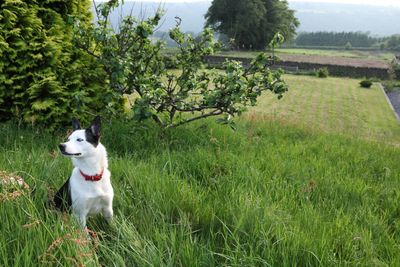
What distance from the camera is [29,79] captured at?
6.50 meters

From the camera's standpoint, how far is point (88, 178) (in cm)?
328

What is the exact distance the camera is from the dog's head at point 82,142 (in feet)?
10.2

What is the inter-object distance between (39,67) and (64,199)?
12.9 ft

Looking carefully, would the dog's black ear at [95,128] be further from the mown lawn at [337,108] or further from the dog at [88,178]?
the mown lawn at [337,108]

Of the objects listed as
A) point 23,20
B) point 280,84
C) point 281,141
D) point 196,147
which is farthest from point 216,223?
point 23,20

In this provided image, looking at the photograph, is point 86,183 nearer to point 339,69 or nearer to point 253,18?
point 339,69

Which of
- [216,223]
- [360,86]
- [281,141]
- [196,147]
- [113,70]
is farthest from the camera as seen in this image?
[360,86]

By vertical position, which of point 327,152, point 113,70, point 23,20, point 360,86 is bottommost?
point 360,86

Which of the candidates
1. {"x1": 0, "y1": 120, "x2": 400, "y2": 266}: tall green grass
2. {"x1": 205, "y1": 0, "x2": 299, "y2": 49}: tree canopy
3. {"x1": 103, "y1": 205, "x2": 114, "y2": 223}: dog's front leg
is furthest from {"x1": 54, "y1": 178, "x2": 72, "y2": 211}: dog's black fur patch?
{"x1": 205, "y1": 0, "x2": 299, "y2": 49}: tree canopy

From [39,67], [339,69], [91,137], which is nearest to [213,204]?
[91,137]

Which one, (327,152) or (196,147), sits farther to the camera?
(327,152)

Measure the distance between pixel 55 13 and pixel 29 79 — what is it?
1.33m

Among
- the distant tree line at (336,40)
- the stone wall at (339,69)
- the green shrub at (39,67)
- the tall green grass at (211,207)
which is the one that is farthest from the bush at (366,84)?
the distant tree line at (336,40)

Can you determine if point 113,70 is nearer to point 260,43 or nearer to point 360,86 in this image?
point 360,86
